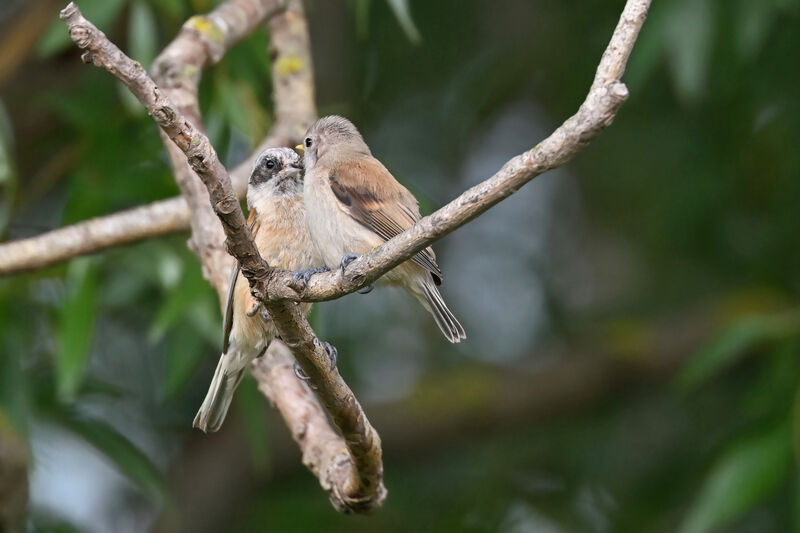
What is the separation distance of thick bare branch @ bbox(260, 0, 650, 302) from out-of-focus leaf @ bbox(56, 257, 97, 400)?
2635mm

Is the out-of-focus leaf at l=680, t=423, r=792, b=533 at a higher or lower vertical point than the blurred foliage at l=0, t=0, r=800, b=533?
lower

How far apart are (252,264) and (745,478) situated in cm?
298

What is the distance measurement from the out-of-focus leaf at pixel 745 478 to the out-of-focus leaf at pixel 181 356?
2474 millimetres

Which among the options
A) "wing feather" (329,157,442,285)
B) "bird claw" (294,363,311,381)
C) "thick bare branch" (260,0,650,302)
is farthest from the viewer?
"wing feather" (329,157,442,285)

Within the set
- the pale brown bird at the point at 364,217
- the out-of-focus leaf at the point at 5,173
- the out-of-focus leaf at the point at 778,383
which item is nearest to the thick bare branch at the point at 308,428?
the pale brown bird at the point at 364,217

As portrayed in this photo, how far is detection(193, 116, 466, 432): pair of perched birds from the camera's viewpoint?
12.1ft

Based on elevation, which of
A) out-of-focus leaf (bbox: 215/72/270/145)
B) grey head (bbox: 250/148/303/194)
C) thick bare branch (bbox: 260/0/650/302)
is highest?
out-of-focus leaf (bbox: 215/72/270/145)

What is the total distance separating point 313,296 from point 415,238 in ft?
1.29

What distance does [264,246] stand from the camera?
3740mm

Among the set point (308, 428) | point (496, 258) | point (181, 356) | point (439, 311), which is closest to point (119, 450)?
point (181, 356)

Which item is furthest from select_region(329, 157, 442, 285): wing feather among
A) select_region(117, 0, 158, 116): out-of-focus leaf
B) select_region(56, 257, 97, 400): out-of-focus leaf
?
select_region(56, 257, 97, 400): out-of-focus leaf

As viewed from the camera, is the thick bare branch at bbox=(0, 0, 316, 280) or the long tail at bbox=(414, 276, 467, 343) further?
the thick bare branch at bbox=(0, 0, 316, 280)

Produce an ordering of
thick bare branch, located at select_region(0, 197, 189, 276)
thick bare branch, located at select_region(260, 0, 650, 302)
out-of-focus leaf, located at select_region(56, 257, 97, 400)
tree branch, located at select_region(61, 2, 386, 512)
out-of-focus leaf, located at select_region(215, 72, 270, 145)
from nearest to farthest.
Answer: thick bare branch, located at select_region(260, 0, 650, 302) → tree branch, located at select_region(61, 2, 386, 512) → thick bare branch, located at select_region(0, 197, 189, 276) → out-of-focus leaf, located at select_region(56, 257, 97, 400) → out-of-focus leaf, located at select_region(215, 72, 270, 145)

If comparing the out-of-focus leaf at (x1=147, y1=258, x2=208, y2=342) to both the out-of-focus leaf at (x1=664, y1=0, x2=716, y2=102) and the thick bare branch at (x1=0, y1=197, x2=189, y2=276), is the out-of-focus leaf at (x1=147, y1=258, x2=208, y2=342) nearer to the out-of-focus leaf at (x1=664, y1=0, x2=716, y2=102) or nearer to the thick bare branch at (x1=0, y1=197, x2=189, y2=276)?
the thick bare branch at (x1=0, y1=197, x2=189, y2=276)
